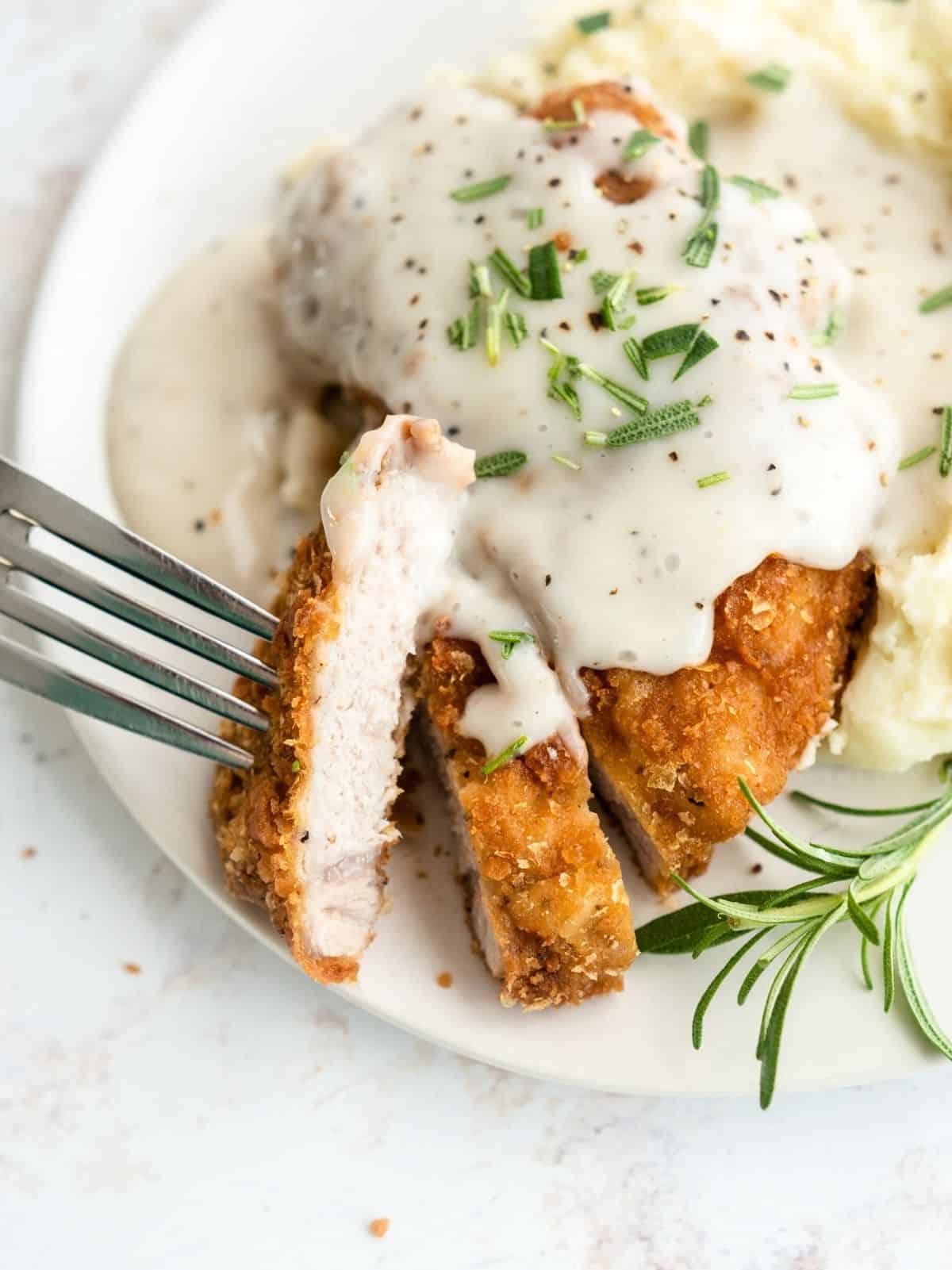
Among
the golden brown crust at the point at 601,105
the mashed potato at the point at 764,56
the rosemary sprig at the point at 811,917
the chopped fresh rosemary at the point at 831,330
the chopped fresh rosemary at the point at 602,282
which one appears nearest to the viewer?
the rosemary sprig at the point at 811,917

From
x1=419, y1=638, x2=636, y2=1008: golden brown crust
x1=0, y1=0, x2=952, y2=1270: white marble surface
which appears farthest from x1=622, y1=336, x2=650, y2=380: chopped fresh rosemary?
x1=0, y1=0, x2=952, y2=1270: white marble surface

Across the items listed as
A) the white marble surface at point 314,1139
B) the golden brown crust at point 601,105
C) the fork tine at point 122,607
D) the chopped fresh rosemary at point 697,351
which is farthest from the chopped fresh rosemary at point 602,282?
the white marble surface at point 314,1139

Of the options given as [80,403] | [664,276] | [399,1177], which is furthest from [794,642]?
[80,403]

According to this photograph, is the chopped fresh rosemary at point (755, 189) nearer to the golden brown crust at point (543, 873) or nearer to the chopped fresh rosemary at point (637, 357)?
the chopped fresh rosemary at point (637, 357)

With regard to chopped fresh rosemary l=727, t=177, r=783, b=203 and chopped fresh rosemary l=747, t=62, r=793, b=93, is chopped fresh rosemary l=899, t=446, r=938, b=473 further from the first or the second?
chopped fresh rosemary l=747, t=62, r=793, b=93

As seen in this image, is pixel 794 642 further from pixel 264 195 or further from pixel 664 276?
pixel 264 195
